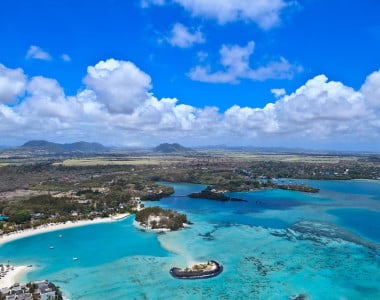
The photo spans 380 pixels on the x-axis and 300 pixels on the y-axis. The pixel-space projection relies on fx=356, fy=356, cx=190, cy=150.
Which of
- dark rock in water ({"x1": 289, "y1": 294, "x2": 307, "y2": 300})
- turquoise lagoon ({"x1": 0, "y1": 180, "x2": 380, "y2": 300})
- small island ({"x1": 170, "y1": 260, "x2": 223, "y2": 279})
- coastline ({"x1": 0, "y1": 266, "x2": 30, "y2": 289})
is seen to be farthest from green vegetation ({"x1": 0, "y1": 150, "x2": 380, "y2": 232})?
dark rock in water ({"x1": 289, "y1": 294, "x2": 307, "y2": 300})

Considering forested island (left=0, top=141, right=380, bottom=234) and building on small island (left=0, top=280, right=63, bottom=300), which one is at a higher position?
forested island (left=0, top=141, right=380, bottom=234)

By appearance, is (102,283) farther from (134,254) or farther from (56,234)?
(56,234)

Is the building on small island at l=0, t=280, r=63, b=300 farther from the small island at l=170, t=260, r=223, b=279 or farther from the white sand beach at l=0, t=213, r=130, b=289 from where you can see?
the small island at l=170, t=260, r=223, b=279

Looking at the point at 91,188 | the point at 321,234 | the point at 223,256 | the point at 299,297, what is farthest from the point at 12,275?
the point at 91,188

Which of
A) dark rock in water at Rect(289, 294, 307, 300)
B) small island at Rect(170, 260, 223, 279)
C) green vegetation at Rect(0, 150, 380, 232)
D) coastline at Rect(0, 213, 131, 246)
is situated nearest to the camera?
dark rock in water at Rect(289, 294, 307, 300)

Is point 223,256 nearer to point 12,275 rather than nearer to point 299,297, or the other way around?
point 299,297

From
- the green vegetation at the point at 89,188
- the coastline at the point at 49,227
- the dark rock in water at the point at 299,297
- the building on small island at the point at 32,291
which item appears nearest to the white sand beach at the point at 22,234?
the coastline at the point at 49,227

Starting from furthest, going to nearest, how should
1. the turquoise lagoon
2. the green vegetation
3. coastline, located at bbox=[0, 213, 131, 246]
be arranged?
the green vegetation, coastline, located at bbox=[0, 213, 131, 246], the turquoise lagoon

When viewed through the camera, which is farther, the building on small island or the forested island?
the forested island
